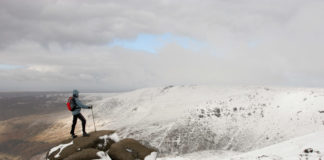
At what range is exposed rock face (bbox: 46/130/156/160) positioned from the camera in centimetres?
1275

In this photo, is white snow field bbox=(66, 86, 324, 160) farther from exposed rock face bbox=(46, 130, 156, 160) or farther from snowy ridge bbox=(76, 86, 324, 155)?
exposed rock face bbox=(46, 130, 156, 160)

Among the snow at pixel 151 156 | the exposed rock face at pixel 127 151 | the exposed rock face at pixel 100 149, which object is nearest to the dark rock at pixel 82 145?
the exposed rock face at pixel 100 149

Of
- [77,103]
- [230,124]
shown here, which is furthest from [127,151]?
[230,124]

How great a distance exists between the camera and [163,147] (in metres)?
34.6

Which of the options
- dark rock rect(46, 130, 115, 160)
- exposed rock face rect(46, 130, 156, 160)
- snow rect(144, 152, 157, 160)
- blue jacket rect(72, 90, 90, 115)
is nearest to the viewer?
exposed rock face rect(46, 130, 156, 160)

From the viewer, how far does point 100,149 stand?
14.0 m

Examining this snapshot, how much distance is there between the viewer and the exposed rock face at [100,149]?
12.8m

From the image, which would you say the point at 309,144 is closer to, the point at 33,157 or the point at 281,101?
the point at 281,101

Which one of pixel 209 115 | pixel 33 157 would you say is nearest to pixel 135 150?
→ pixel 209 115

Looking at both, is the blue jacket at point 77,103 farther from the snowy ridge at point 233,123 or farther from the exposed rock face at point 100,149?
the snowy ridge at point 233,123

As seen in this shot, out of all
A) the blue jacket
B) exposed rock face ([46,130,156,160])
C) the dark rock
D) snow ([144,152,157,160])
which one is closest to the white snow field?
snow ([144,152,157,160])

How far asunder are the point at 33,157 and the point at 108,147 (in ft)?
160

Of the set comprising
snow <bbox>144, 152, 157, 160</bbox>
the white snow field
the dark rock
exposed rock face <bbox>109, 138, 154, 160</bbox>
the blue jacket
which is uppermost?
the blue jacket

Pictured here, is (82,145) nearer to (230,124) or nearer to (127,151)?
(127,151)
